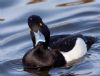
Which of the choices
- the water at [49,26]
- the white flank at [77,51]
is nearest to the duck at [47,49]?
the white flank at [77,51]

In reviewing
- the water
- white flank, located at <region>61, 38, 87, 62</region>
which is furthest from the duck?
the water

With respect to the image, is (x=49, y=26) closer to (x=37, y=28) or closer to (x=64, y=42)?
(x=64, y=42)

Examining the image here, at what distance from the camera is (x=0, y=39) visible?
12055 mm

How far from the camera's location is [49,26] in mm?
12727

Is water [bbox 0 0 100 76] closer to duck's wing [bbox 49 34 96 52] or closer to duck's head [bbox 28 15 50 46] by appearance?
duck's wing [bbox 49 34 96 52]

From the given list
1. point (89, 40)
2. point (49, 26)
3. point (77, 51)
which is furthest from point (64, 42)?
point (49, 26)

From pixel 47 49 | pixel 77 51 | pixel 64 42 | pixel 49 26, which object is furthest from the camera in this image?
pixel 49 26

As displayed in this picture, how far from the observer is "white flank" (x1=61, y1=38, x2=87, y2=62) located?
10.8m

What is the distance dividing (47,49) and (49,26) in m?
2.18

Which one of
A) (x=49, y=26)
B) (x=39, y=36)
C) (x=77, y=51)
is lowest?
(x=77, y=51)

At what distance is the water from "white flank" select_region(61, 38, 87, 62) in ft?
0.51

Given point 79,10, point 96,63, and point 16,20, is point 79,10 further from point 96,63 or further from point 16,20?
point 96,63

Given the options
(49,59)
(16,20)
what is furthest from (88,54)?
(16,20)

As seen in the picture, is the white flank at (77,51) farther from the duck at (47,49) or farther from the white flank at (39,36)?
the white flank at (39,36)
